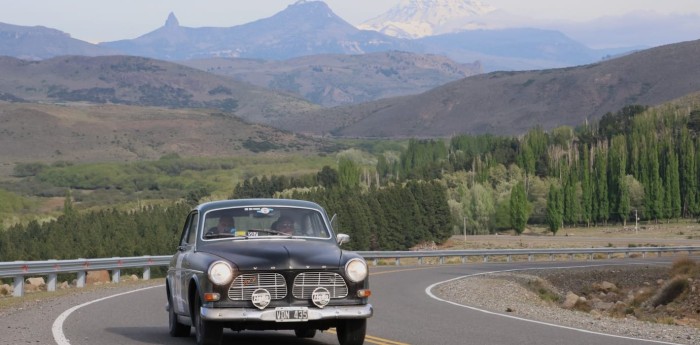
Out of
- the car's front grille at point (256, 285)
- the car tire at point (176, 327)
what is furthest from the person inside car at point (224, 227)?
the car's front grille at point (256, 285)

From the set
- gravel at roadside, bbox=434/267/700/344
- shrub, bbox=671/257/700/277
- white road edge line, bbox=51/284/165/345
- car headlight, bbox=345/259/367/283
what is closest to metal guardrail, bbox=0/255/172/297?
white road edge line, bbox=51/284/165/345

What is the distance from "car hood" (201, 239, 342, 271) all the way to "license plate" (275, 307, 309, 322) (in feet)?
1.61

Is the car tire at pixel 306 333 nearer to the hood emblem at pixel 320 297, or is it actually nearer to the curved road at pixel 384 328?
the curved road at pixel 384 328

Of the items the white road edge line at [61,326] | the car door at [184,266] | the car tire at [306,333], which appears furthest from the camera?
the car tire at [306,333]

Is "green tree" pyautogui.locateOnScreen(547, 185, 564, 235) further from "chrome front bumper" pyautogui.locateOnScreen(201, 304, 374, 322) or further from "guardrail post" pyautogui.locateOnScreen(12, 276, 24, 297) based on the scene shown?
"chrome front bumper" pyautogui.locateOnScreen(201, 304, 374, 322)

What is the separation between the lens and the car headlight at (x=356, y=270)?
A: 14.2 meters

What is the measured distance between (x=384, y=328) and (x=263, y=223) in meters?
3.45

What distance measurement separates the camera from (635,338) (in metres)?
16.3

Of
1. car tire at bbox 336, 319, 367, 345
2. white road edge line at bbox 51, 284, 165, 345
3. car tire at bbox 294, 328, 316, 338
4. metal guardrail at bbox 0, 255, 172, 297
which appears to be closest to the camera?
car tire at bbox 336, 319, 367, 345

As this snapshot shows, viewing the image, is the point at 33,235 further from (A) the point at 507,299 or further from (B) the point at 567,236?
(A) the point at 507,299

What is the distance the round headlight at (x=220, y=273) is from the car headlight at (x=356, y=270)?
137 centimetres

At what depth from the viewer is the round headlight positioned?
545 inches

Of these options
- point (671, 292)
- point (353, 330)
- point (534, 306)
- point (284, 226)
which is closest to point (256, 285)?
point (353, 330)

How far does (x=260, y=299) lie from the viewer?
13773 millimetres
